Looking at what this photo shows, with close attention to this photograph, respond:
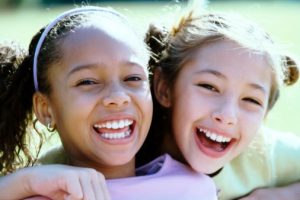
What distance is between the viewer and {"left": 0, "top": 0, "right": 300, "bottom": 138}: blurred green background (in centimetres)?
468

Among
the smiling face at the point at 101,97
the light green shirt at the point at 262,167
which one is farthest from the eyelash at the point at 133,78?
the light green shirt at the point at 262,167

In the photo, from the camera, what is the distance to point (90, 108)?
2.08 m

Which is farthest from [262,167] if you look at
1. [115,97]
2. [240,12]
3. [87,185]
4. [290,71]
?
[240,12]

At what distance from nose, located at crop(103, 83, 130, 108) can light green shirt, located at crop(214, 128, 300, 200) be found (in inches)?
22.1

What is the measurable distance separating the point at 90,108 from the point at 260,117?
55cm

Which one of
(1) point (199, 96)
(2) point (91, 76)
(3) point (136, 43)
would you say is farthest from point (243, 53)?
(2) point (91, 76)

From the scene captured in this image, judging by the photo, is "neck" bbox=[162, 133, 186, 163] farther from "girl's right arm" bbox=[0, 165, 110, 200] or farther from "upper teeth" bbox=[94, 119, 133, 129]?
"girl's right arm" bbox=[0, 165, 110, 200]

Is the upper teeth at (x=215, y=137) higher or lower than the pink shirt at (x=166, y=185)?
higher

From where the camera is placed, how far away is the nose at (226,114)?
86.0 inches

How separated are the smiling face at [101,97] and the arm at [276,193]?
0.56 metres

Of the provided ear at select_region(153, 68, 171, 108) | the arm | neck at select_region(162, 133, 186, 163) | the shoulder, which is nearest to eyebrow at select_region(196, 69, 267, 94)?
ear at select_region(153, 68, 171, 108)

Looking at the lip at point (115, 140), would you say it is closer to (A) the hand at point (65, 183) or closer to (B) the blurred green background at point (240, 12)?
(A) the hand at point (65, 183)

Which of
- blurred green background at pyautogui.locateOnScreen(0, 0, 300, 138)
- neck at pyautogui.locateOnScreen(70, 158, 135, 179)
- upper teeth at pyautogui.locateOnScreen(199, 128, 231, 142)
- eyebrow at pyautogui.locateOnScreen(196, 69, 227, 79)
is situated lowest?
blurred green background at pyautogui.locateOnScreen(0, 0, 300, 138)

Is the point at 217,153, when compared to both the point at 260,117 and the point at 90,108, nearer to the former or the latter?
the point at 260,117
